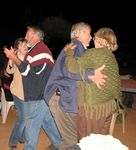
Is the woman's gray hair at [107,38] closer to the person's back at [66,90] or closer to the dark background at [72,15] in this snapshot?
the person's back at [66,90]

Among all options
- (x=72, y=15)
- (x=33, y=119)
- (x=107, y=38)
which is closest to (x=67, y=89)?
(x=107, y=38)

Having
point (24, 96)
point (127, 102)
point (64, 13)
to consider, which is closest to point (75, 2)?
point (64, 13)

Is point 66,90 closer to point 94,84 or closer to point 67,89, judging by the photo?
point 67,89

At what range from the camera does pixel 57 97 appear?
5605 mm

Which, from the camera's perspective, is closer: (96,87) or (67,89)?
(96,87)

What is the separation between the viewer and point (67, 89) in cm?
528

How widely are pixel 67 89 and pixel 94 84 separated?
0.45 meters

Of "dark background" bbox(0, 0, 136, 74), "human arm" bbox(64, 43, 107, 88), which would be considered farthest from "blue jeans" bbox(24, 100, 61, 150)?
"dark background" bbox(0, 0, 136, 74)

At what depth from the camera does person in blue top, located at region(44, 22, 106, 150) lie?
205 inches

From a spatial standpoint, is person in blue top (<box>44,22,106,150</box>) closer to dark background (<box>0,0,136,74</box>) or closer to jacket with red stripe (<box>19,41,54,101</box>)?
jacket with red stripe (<box>19,41,54,101</box>)

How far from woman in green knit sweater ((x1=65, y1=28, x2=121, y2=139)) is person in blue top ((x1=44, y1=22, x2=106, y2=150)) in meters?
0.09

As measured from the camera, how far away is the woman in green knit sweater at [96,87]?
4.93 m

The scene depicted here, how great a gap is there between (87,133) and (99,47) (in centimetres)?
97

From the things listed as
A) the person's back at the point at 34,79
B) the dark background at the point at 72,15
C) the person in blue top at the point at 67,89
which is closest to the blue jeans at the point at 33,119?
the person's back at the point at 34,79
